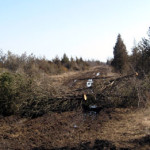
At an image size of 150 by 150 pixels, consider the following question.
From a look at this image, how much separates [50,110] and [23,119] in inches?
44.9

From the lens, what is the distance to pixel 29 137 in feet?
20.3

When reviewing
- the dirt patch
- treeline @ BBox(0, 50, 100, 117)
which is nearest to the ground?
the dirt patch

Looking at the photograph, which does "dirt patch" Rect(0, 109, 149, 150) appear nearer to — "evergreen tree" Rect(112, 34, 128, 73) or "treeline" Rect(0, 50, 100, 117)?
"treeline" Rect(0, 50, 100, 117)

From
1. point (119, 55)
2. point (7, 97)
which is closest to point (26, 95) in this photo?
point (7, 97)

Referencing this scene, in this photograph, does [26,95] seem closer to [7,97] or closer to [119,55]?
[7,97]

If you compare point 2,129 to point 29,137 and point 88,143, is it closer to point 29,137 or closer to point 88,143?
point 29,137

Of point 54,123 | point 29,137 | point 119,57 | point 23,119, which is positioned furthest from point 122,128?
point 119,57

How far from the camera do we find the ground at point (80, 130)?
525 centimetres

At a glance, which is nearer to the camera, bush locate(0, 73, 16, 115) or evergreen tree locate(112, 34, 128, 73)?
bush locate(0, 73, 16, 115)

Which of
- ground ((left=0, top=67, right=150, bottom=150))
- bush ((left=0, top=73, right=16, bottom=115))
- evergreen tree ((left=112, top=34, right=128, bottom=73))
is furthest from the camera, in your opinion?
evergreen tree ((left=112, top=34, right=128, bottom=73))

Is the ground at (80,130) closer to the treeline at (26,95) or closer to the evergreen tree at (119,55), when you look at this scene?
the treeline at (26,95)

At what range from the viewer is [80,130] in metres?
6.41

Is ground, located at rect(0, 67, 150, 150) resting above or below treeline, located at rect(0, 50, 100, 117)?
below

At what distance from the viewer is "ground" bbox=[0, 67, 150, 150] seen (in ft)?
17.2
